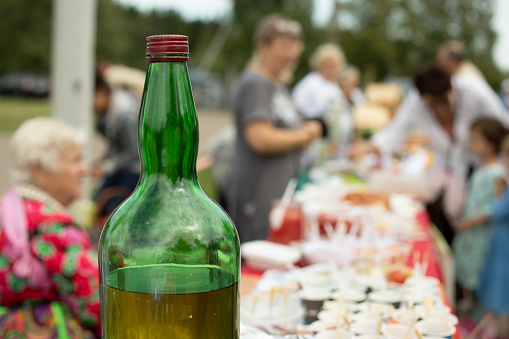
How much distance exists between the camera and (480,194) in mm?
3770

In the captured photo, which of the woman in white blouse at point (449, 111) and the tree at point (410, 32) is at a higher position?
the tree at point (410, 32)

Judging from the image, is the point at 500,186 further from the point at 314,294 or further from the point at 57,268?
the point at 57,268

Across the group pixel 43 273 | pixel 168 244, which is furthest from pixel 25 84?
pixel 168 244

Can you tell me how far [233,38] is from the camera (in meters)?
21.3

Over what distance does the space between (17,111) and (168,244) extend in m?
27.4

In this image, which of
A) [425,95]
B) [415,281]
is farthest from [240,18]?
[415,281]

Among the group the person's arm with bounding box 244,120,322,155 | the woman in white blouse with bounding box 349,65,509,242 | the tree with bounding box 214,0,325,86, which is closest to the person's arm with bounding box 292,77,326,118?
the woman in white blouse with bounding box 349,65,509,242

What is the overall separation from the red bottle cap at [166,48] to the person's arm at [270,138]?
2.25 meters

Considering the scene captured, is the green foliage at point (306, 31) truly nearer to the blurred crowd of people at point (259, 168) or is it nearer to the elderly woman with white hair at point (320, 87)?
the elderly woman with white hair at point (320, 87)

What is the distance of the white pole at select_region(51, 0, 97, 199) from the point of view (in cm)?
370

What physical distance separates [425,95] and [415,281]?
2.84 metres

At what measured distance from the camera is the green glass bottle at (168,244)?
2.41 ft

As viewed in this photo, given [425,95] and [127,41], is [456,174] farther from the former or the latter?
[127,41]

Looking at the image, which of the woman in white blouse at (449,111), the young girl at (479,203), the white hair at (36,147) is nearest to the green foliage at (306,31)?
the woman in white blouse at (449,111)
